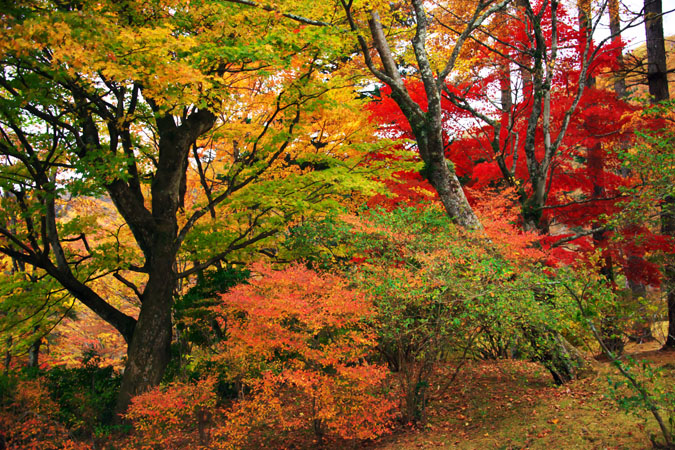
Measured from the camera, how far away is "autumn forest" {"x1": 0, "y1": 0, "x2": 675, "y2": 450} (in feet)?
17.9

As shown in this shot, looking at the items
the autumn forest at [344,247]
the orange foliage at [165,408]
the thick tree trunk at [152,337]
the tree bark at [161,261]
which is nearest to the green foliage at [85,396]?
the autumn forest at [344,247]

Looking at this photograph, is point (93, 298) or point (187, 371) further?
point (187, 371)

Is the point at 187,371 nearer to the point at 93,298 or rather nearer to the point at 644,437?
the point at 93,298

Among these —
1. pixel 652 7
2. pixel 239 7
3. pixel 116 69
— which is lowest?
pixel 116 69

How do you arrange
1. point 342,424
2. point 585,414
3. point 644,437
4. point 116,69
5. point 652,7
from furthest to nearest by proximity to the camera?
point 652,7 → point 342,424 → point 585,414 → point 116,69 → point 644,437

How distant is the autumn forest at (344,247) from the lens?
5.46 metres

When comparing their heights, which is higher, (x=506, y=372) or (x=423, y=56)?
(x=423, y=56)

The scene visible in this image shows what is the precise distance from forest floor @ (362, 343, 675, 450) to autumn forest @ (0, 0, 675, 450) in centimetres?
4

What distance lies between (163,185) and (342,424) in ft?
20.0

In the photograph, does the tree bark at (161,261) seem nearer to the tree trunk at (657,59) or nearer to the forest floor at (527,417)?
the forest floor at (527,417)

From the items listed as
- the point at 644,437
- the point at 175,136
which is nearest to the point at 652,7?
the point at 644,437

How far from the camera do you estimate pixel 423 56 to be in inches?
311

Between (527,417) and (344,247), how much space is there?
3.89m

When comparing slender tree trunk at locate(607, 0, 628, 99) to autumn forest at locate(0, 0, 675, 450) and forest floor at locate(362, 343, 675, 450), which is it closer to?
autumn forest at locate(0, 0, 675, 450)
